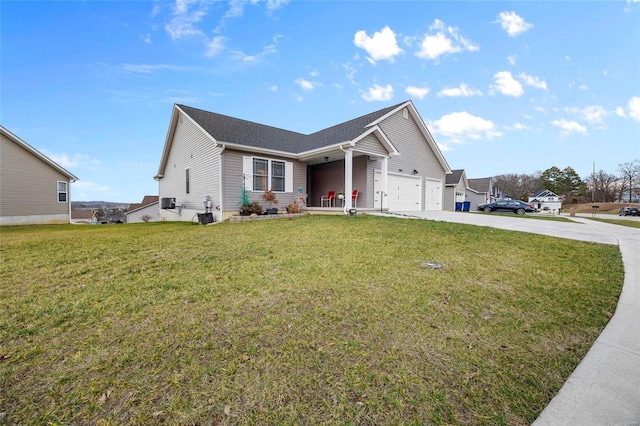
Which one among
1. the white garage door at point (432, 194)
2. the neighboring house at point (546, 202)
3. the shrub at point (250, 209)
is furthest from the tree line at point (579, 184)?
the shrub at point (250, 209)

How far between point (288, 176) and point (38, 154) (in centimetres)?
1532

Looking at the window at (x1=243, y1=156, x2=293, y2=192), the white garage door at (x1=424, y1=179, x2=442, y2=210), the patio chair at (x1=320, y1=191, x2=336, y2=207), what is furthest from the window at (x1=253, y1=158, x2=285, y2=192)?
the white garage door at (x1=424, y1=179, x2=442, y2=210)

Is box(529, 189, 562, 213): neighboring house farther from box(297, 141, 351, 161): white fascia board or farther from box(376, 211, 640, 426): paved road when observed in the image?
box(376, 211, 640, 426): paved road

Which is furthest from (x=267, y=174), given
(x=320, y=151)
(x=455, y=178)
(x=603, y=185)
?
(x=603, y=185)

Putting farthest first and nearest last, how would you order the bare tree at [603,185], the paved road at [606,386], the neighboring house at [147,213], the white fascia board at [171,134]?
1. the bare tree at [603,185]
2. the neighboring house at [147,213]
3. the white fascia board at [171,134]
4. the paved road at [606,386]

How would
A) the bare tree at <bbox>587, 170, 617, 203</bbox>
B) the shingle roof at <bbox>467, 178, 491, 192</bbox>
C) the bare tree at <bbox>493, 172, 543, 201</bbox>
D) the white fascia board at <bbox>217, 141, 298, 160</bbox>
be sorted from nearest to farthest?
the white fascia board at <bbox>217, 141, 298, 160</bbox> → the shingle roof at <bbox>467, 178, 491, 192</bbox> → the bare tree at <bbox>587, 170, 617, 203</bbox> → the bare tree at <bbox>493, 172, 543, 201</bbox>

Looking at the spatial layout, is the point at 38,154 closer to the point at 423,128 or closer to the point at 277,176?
the point at 277,176

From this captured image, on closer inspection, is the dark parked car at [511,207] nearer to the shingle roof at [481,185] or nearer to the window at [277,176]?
the shingle roof at [481,185]

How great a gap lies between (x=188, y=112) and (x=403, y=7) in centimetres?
1130

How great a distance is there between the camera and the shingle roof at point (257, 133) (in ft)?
38.8

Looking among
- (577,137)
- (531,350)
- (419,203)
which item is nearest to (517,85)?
(419,203)

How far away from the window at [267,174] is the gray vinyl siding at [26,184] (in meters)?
14.1

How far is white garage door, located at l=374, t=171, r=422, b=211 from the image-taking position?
1433 centimetres

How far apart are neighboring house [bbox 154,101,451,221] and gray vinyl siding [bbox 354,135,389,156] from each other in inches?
1.8
